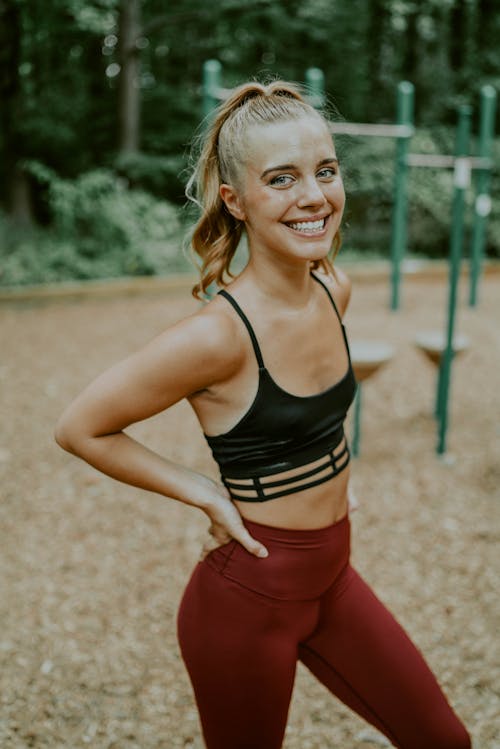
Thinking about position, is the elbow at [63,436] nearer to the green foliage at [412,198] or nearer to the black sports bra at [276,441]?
the black sports bra at [276,441]

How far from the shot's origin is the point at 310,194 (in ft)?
4.35

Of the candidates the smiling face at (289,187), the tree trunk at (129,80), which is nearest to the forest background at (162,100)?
the tree trunk at (129,80)

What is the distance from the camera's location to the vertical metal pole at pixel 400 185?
7.80 meters

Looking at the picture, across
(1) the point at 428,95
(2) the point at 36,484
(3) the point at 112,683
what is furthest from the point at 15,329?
(1) the point at 428,95

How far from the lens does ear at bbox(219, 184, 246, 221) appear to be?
139 centimetres

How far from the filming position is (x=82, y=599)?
10.7 ft

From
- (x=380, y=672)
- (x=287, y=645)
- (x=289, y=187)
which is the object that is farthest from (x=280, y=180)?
(x=380, y=672)

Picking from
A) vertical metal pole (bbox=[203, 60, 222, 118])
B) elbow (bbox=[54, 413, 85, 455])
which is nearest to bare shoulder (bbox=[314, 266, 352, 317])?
elbow (bbox=[54, 413, 85, 455])

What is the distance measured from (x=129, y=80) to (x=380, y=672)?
11.3 m

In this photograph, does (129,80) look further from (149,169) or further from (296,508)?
(296,508)

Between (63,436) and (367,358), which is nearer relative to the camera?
(63,436)

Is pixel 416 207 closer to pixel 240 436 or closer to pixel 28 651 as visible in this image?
pixel 28 651

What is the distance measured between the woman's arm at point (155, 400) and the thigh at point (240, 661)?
116 mm

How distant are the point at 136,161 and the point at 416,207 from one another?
4477 mm
